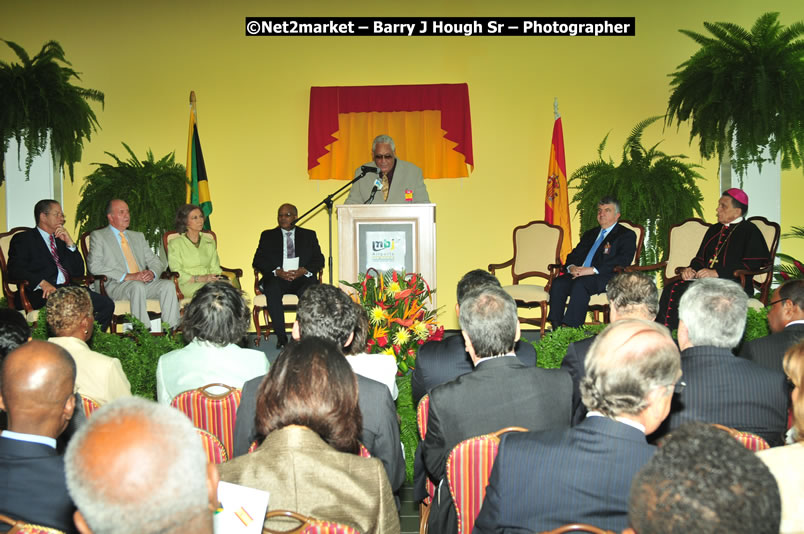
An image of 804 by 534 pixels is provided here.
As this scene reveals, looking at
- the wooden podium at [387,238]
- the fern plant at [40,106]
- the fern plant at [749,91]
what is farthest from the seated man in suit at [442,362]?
the fern plant at [40,106]

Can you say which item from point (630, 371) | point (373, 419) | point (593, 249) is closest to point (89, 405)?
point (373, 419)

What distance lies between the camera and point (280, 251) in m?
6.95

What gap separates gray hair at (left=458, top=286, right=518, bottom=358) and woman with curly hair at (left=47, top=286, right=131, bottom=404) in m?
1.32

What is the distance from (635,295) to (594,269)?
10.5 feet

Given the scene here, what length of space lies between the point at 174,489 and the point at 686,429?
0.74m

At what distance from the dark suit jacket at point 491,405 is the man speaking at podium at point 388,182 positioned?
427 cm

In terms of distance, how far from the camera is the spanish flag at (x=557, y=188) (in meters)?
7.60

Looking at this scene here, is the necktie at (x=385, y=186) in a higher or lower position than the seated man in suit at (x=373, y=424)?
higher

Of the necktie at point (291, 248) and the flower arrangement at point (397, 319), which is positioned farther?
the necktie at point (291, 248)

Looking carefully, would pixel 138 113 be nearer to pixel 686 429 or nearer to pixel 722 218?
pixel 722 218

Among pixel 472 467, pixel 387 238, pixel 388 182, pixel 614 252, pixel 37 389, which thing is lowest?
pixel 472 467

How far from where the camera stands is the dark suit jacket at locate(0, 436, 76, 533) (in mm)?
1555

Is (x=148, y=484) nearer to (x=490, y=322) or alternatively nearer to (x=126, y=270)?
(x=490, y=322)

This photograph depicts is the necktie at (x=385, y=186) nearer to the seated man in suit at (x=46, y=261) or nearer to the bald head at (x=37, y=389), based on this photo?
the seated man in suit at (x=46, y=261)
